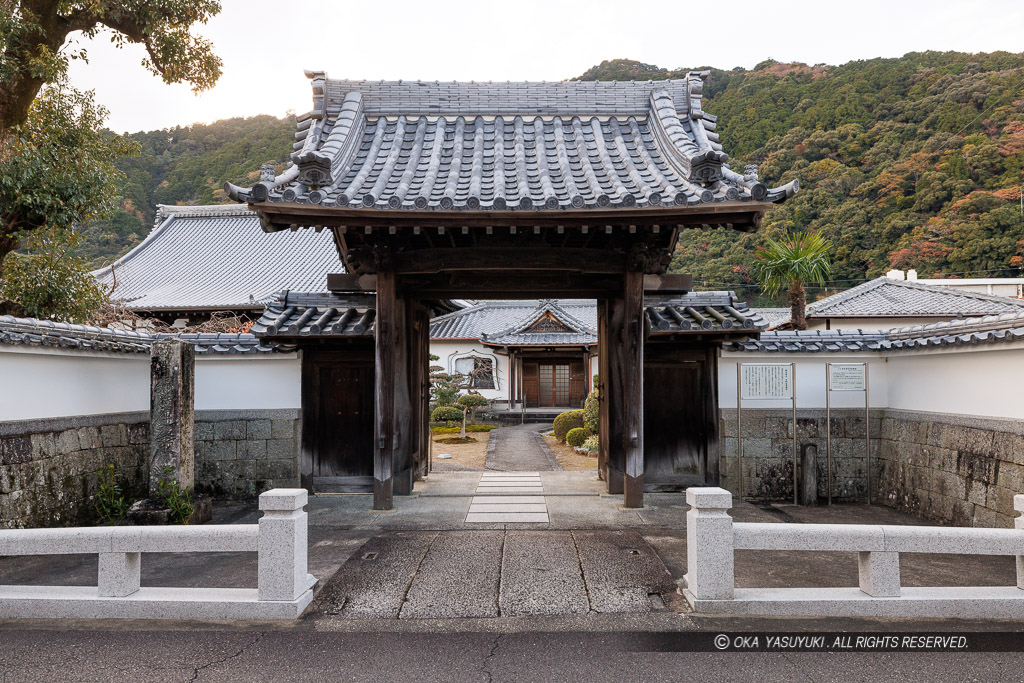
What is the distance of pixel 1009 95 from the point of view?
122ft

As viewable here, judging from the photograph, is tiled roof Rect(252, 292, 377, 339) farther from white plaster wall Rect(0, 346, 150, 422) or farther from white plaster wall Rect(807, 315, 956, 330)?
white plaster wall Rect(807, 315, 956, 330)

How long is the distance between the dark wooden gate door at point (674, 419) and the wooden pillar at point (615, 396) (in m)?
0.55

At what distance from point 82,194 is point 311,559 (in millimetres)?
6671

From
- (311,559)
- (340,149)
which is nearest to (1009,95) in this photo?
(340,149)

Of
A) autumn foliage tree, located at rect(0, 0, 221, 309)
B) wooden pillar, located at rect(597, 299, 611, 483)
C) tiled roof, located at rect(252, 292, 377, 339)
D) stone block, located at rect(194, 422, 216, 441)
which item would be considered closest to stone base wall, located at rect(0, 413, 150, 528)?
stone block, located at rect(194, 422, 216, 441)

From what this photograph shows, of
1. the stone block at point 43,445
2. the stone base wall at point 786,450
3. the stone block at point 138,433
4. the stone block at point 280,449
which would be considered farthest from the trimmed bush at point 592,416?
the stone block at point 43,445

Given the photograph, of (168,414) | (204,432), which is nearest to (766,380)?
(168,414)

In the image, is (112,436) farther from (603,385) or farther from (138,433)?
(603,385)

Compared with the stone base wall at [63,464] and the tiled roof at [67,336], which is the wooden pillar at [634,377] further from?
the stone base wall at [63,464]

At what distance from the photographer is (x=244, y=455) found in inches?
341

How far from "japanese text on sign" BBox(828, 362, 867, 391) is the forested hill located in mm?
29514

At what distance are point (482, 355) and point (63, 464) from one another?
23124 millimetres

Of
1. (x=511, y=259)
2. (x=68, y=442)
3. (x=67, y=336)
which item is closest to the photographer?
(x=67, y=336)

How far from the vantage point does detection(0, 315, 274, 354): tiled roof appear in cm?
605
